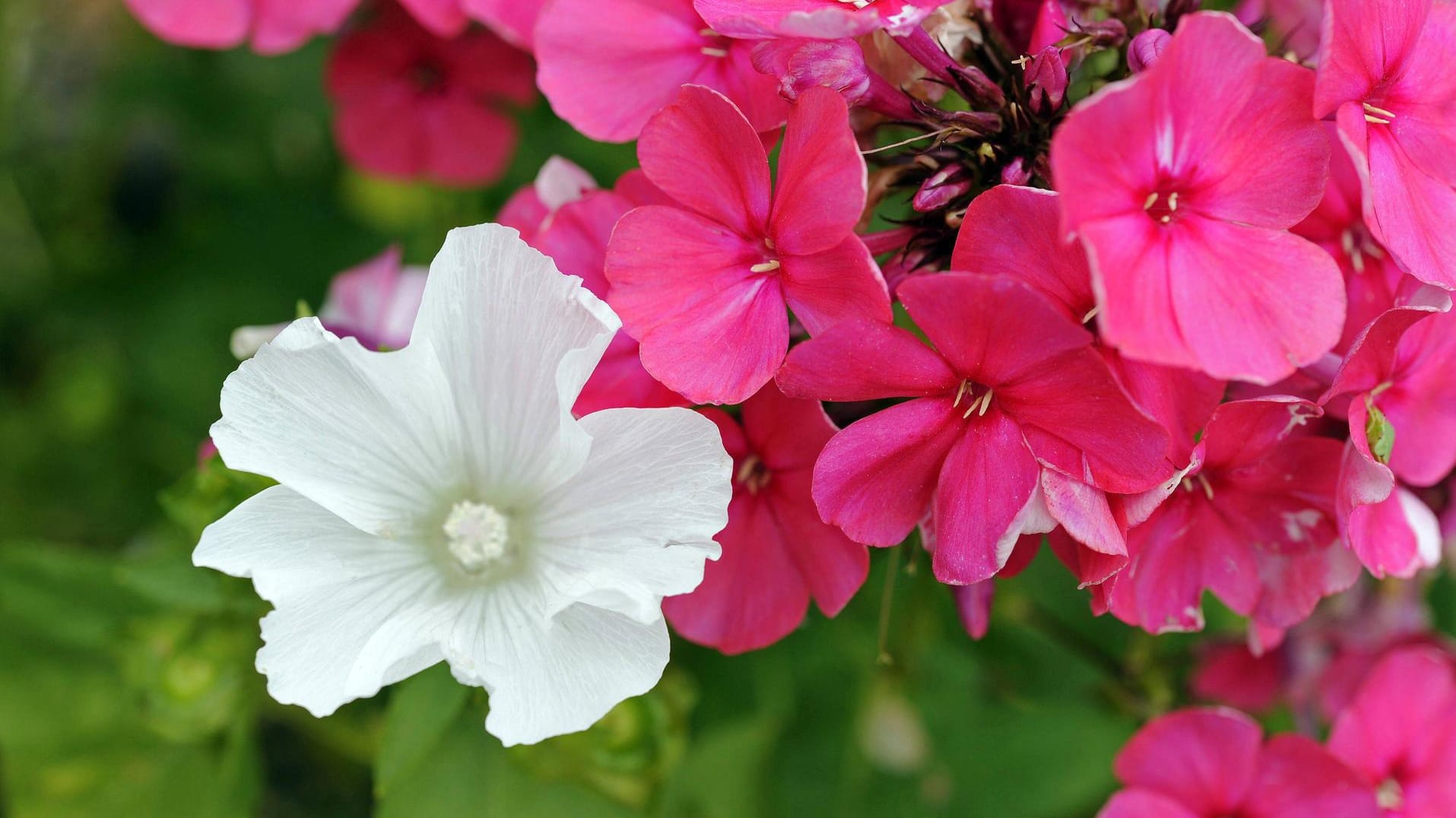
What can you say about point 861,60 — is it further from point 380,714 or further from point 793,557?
point 380,714

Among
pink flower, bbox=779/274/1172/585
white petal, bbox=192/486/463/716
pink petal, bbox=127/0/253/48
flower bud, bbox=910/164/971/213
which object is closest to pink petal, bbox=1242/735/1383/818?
pink flower, bbox=779/274/1172/585

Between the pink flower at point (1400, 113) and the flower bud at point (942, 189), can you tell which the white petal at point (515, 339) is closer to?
the flower bud at point (942, 189)

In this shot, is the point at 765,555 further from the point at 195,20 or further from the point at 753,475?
the point at 195,20

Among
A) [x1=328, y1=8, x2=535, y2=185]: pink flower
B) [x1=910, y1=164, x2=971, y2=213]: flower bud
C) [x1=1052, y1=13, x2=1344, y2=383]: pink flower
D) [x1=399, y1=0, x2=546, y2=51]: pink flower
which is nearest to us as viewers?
[x1=1052, y1=13, x2=1344, y2=383]: pink flower

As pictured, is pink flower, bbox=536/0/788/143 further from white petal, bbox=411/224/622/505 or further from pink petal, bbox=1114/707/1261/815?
pink petal, bbox=1114/707/1261/815

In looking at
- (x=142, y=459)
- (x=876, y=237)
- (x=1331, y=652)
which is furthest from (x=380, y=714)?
(x=1331, y=652)

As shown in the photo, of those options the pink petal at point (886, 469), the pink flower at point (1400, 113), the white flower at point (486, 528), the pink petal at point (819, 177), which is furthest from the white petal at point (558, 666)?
the pink flower at point (1400, 113)
